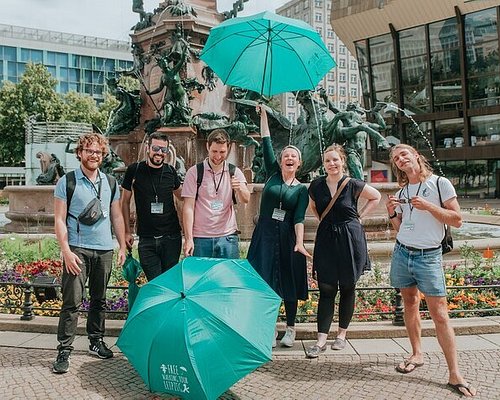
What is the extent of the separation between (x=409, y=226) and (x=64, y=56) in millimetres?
93337

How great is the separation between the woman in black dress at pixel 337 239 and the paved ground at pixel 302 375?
0.38m

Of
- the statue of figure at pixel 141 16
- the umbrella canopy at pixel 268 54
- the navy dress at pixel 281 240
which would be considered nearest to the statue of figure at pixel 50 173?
the statue of figure at pixel 141 16

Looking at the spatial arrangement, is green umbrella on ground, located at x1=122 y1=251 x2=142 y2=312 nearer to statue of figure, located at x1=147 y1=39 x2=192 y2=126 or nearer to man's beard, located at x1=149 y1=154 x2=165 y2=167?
man's beard, located at x1=149 y1=154 x2=165 y2=167

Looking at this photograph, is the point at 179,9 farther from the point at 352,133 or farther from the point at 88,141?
the point at 88,141

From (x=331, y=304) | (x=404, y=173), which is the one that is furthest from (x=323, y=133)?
(x=404, y=173)

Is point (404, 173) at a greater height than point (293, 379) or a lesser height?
greater

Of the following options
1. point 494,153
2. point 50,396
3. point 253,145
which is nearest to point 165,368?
point 50,396

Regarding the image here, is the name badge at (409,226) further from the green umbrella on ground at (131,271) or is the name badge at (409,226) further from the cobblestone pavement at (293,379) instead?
the green umbrella on ground at (131,271)

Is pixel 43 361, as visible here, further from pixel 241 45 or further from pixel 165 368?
pixel 241 45

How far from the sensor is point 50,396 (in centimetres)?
439

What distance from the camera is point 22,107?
5141 cm

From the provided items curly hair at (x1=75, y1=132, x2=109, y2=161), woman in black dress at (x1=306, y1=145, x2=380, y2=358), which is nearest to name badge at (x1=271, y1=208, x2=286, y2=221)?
woman in black dress at (x1=306, y1=145, x2=380, y2=358)

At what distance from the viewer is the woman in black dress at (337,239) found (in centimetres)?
530

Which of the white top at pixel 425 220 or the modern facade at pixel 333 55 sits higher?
the modern facade at pixel 333 55
